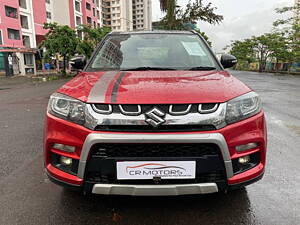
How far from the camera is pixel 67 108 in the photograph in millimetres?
1811

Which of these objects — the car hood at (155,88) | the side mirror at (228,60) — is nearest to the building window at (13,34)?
the side mirror at (228,60)

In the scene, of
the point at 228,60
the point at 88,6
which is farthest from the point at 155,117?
the point at 88,6

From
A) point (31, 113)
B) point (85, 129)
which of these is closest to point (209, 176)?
point (85, 129)

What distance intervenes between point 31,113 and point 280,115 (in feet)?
19.5

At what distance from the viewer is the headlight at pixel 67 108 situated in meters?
1.73

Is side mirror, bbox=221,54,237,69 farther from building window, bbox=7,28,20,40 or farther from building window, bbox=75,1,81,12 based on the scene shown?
building window, bbox=75,1,81,12

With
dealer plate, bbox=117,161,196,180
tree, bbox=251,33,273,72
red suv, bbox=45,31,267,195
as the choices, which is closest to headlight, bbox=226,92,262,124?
red suv, bbox=45,31,267,195

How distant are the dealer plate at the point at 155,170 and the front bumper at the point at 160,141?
0.06 meters

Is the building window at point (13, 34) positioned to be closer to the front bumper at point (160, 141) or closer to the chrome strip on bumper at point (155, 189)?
the front bumper at point (160, 141)

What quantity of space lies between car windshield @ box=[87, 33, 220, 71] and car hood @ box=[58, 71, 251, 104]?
13.7 inches

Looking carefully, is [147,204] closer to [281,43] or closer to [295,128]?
[295,128]

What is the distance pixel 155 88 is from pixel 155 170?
58 cm

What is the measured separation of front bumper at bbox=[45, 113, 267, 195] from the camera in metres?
1.59

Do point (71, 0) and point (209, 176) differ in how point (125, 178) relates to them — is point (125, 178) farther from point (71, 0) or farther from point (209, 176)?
point (71, 0)
